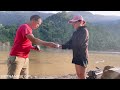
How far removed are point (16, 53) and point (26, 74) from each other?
0.42 meters

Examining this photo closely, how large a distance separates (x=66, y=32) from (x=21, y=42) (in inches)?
29.1

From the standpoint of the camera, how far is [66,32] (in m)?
5.05

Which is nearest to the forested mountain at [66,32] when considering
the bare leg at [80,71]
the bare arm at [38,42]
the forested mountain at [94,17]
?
the forested mountain at [94,17]

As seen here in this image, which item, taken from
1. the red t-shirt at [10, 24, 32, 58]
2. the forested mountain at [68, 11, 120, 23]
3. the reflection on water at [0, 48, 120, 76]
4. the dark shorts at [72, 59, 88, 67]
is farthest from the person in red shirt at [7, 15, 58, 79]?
the forested mountain at [68, 11, 120, 23]

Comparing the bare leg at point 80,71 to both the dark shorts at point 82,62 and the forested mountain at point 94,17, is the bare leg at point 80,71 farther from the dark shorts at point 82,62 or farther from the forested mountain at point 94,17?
the forested mountain at point 94,17

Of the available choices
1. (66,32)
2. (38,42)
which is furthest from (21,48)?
(66,32)

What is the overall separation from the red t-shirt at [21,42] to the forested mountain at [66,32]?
18 cm

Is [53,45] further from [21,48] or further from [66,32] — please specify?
[21,48]

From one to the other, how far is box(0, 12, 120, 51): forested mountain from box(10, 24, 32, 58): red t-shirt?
18cm
